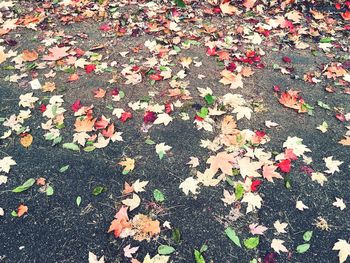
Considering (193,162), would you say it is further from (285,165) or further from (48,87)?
(48,87)

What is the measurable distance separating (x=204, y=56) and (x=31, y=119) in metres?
2.17

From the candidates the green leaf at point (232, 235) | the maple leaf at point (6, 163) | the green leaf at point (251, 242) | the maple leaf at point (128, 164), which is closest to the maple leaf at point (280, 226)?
the green leaf at point (251, 242)

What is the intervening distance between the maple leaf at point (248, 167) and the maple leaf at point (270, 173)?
5cm

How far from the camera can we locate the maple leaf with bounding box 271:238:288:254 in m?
2.30

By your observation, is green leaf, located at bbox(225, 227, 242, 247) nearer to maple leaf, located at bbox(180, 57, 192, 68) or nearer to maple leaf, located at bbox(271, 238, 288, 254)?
maple leaf, located at bbox(271, 238, 288, 254)

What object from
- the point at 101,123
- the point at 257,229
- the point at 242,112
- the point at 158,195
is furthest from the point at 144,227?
the point at 242,112

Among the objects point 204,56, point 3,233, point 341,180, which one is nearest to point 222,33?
point 204,56

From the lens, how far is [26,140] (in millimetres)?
3061

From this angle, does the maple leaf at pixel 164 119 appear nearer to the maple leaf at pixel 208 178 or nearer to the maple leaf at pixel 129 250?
the maple leaf at pixel 208 178

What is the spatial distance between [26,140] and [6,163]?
293mm

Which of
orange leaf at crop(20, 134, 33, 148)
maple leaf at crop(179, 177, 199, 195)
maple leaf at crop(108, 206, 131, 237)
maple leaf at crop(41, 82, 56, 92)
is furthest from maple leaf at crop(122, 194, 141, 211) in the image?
maple leaf at crop(41, 82, 56, 92)

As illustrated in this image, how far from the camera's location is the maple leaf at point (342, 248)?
2.27 metres

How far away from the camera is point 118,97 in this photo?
11.5 ft

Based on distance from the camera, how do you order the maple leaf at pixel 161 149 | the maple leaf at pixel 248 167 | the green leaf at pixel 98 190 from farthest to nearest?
the maple leaf at pixel 161 149 → the maple leaf at pixel 248 167 → the green leaf at pixel 98 190
